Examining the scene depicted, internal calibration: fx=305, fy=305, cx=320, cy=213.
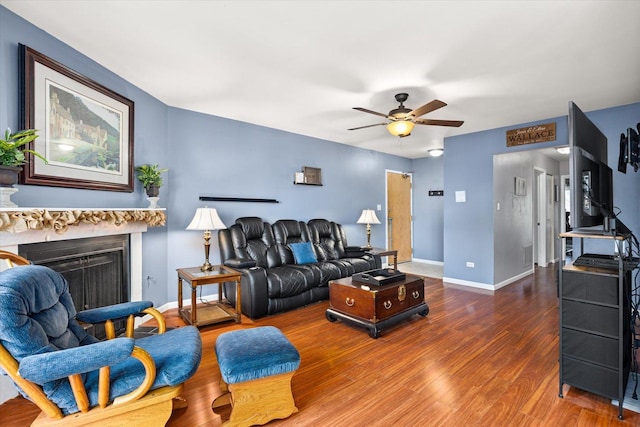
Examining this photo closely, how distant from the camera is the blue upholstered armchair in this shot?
1.20 meters

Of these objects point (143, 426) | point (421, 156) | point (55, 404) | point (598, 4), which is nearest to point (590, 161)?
point (598, 4)

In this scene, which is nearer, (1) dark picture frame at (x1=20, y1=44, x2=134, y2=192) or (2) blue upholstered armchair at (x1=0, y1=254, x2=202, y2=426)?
(2) blue upholstered armchair at (x1=0, y1=254, x2=202, y2=426)

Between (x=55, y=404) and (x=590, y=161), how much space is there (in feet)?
10.7

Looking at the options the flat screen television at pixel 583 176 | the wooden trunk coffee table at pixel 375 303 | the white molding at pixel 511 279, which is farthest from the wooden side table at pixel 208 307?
the white molding at pixel 511 279

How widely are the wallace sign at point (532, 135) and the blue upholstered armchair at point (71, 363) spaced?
477 cm

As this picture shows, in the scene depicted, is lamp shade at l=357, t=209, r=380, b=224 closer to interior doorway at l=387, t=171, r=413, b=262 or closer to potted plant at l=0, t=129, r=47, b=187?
interior doorway at l=387, t=171, r=413, b=262

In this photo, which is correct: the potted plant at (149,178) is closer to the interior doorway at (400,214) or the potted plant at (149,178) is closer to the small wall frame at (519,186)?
the interior doorway at (400,214)

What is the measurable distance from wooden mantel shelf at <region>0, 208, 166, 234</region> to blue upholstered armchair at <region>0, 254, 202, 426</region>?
48 centimetres

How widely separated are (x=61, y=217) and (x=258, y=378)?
1799 mm

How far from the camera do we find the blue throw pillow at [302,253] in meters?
4.21

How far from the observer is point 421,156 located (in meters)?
6.89

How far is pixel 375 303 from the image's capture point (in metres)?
2.89

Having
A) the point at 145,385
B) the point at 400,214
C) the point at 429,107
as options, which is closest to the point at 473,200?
the point at 400,214

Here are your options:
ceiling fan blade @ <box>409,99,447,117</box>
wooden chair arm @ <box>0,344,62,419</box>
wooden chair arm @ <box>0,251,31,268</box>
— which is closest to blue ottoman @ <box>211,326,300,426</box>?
wooden chair arm @ <box>0,344,62,419</box>
